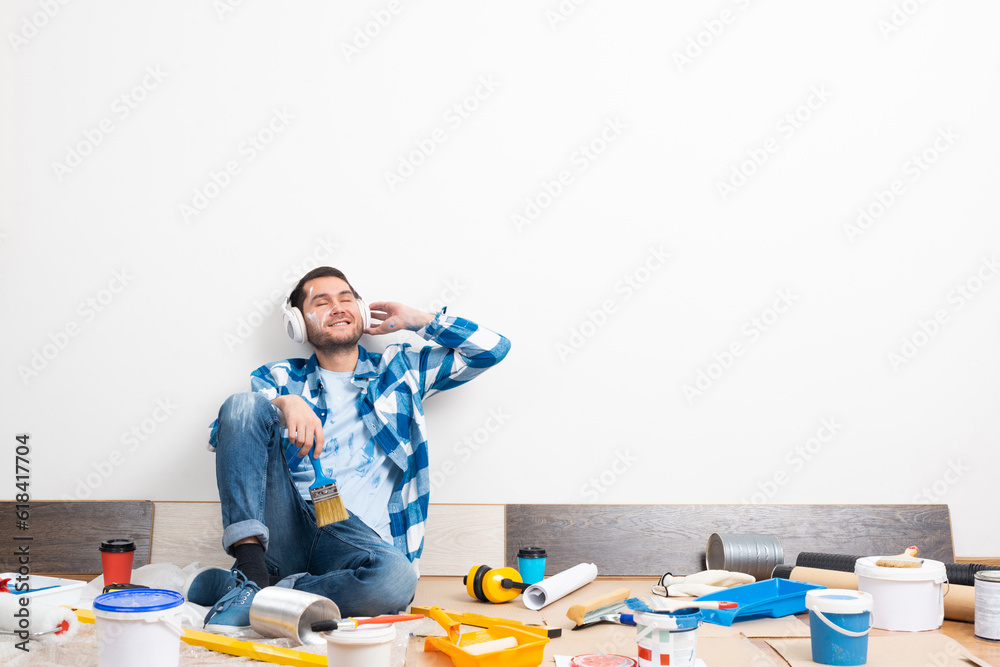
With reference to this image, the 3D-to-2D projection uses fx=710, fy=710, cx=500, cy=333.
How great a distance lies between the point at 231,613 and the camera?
151 centimetres

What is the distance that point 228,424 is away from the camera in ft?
5.77

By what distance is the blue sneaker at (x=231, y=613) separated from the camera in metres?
1.49

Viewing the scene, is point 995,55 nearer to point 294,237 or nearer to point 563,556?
point 563,556

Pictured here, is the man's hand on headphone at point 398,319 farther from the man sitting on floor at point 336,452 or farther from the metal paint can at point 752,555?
the metal paint can at point 752,555

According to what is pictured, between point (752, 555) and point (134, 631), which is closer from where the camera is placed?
point (134, 631)

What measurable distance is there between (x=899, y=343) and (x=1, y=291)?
3040 millimetres

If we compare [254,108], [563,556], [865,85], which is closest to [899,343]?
[865,85]

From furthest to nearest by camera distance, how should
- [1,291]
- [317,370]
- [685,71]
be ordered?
[685,71] → [1,291] → [317,370]

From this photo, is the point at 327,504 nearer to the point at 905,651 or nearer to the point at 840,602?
the point at 840,602

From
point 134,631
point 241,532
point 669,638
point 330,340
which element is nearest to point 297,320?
point 330,340

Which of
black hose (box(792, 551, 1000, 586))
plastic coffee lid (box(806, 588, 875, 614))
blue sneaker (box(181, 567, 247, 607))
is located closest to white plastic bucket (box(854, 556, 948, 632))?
black hose (box(792, 551, 1000, 586))

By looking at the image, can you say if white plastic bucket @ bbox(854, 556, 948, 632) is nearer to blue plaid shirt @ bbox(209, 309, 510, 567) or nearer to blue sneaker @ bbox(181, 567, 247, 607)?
blue plaid shirt @ bbox(209, 309, 510, 567)

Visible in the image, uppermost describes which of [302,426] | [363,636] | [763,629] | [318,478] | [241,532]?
[302,426]

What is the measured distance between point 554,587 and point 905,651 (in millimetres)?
815
